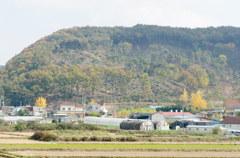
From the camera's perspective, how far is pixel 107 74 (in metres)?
107

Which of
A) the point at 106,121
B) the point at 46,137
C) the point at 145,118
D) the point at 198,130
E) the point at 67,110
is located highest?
the point at 67,110

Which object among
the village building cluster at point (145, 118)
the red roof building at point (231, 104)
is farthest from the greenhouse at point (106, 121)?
the red roof building at point (231, 104)

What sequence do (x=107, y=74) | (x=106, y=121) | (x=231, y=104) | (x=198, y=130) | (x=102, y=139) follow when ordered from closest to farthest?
1. (x=102, y=139)
2. (x=198, y=130)
3. (x=106, y=121)
4. (x=231, y=104)
5. (x=107, y=74)

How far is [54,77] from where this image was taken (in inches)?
4126

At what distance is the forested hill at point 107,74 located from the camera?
103062 millimetres

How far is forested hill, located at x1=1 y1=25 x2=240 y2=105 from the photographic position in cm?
10306

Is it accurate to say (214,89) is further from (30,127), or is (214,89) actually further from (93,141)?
(93,141)

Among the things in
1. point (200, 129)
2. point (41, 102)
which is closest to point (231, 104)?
point (200, 129)

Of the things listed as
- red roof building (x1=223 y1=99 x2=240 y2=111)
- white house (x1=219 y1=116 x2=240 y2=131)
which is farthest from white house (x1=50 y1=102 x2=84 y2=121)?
white house (x1=219 y1=116 x2=240 y2=131)

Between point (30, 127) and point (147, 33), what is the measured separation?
5530 inches

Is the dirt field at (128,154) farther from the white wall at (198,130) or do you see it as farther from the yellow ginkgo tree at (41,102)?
the yellow ginkgo tree at (41,102)

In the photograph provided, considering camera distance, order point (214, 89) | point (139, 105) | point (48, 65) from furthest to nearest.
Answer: point (48, 65) → point (214, 89) → point (139, 105)

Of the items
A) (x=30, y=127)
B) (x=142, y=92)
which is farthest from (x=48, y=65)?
(x=30, y=127)

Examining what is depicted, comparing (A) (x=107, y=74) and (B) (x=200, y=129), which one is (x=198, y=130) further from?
(A) (x=107, y=74)
